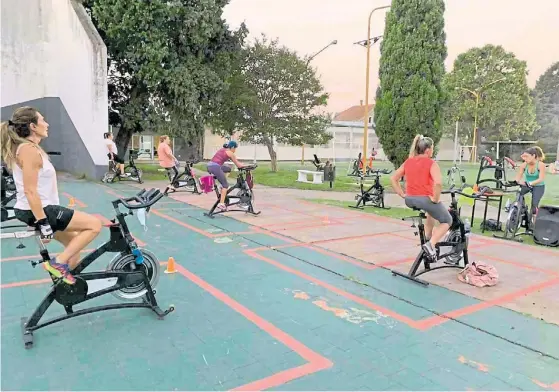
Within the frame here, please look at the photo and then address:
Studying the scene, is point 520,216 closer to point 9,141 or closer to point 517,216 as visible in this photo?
point 517,216

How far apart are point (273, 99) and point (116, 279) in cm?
1691

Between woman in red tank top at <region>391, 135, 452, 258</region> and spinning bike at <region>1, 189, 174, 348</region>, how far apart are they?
2765mm

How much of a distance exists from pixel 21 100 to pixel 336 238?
13.5 meters

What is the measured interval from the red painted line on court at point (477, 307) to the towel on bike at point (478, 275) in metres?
0.27

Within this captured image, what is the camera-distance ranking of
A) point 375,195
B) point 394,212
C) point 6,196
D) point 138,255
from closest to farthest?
1. point 138,255
2. point 6,196
3. point 394,212
4. point 375,195

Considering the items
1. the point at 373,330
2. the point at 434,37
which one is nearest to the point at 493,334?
the point at 373,330

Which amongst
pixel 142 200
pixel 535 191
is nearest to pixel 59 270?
pixel 142 200

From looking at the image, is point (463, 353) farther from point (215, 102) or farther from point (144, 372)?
point (215, 102)

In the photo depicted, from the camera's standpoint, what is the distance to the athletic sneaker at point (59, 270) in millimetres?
3245

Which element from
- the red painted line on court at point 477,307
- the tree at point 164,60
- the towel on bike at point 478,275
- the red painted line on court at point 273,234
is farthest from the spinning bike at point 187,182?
the red painted line on court at point 477,307

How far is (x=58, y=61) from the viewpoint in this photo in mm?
15031

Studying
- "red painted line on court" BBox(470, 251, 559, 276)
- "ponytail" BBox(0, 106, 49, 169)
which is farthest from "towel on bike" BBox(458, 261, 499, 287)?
"ponytail" BBox(0, 106, 49, 169)

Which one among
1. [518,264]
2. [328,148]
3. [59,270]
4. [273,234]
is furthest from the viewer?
[328,148]

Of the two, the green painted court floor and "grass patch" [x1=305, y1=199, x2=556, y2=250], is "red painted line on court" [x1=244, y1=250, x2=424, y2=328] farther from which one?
"grass patch" [x1=305, y1=199, x2=556, y2=250]
